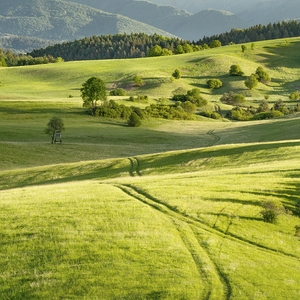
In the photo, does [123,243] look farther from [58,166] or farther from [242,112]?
[242,112]

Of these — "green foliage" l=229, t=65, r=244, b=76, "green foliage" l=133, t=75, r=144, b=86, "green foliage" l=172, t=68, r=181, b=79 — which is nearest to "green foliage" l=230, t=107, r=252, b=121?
"green foliage" l=172, t=68, r=181, b=79

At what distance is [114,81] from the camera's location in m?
142

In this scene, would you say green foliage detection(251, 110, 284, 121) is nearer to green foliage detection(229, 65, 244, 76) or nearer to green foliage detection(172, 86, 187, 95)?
green foliage detection(172, 86, 187, 95)

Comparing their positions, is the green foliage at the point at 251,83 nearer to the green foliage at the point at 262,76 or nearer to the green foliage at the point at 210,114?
the green foliage at the point at 262,76

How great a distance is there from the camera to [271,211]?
1552 cm

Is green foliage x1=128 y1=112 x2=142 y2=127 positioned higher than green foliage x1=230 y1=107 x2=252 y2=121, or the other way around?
green foliage x1=230 y1=107 x2=252 y2=121

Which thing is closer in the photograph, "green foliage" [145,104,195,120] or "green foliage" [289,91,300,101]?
"green foliage" [145,104,195,120]

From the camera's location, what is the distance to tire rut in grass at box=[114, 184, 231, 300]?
33.6ft

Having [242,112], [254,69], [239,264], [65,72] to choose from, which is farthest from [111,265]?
[65,72]

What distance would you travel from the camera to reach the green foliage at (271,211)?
50.7 ft

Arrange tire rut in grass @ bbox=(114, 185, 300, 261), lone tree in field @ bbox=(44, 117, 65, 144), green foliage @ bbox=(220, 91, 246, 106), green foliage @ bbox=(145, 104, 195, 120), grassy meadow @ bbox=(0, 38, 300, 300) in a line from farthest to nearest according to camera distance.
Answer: green foliage @ bbox=(220, 91, 246, 106), green foliage @ bbox=(145, 104, 195, 120), lone tree in field @ bbox=(44, 117, 65, 144), tire rut in grass @ bbox=(114, 185, 300, 261), grassy meadow @ bbox=(0, 38, 300, 300)

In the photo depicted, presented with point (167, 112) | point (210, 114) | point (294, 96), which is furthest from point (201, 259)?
point (294, 96)

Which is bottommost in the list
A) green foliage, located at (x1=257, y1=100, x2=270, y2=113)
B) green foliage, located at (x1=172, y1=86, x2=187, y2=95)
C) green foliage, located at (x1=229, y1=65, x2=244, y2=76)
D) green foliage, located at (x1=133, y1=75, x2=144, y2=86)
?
green foliage, located at (x1=257, y1=100, x2=270, y2=113)

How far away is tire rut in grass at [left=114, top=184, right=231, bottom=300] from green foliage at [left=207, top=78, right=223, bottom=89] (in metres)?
123
